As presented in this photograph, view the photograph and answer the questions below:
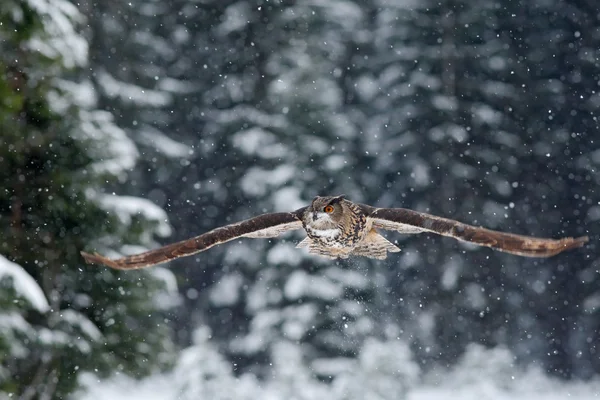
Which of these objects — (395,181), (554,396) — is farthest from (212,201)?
(554,396)

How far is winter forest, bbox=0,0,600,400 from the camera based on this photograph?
16.1m

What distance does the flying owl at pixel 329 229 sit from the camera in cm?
613

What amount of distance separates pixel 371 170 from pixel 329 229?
1255cm

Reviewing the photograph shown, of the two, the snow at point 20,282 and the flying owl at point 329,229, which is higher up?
the flying owl at point 329,229

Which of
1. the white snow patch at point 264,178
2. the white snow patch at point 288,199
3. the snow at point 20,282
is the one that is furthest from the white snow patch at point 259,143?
the snow at point 20,282

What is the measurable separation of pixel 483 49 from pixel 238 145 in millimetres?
5224

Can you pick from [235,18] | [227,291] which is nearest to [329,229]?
[227,291]

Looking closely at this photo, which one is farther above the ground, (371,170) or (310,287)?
(310,287)

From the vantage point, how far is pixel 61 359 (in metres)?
9.38

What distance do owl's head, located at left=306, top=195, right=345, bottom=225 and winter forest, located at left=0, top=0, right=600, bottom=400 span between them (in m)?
7.81

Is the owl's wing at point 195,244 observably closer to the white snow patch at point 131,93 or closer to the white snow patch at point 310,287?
the white snow patch at point 310,287

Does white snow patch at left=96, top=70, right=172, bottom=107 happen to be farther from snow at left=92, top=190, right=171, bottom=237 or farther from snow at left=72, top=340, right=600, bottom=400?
snow at left=92, top=190, right=171, bottom=237

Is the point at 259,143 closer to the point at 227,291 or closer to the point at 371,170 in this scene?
the point at 371,170

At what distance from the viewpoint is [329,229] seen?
269 inches
